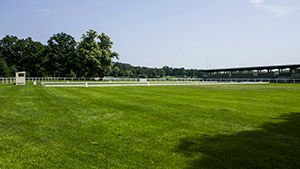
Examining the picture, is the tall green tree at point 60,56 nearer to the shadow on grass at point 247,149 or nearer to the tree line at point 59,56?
the tree line at point 59,56

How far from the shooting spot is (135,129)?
6234 millimetres

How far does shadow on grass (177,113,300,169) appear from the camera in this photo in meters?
3.87

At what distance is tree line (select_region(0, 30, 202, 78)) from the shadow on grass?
6310cm

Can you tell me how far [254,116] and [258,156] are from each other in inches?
168

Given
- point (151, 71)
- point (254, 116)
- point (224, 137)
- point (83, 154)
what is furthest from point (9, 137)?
point (151, 71)

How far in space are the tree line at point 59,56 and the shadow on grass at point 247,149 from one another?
207 feet

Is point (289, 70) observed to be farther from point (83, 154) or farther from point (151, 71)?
point (151, 71)

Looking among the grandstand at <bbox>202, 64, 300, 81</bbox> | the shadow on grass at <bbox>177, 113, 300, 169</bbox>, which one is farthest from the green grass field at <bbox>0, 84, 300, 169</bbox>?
the grandstand at <bbox>202, 64, 300, 81</bbox>

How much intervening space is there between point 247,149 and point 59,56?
8218 centimetres

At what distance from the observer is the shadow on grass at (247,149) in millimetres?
3869

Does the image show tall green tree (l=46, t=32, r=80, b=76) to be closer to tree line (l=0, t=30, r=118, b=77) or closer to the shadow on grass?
tree line (l=0, t=30, r=118, b=77)

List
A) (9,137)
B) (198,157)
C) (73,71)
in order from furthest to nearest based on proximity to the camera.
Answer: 1. (73,71)
2. (9,137)
3. (198,157)

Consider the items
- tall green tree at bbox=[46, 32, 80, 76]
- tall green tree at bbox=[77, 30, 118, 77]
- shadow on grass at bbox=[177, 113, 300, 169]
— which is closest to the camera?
shadow on grass at bbox=[177, 113, 300, 169]

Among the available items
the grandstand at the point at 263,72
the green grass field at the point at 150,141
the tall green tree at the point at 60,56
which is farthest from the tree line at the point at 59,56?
the green grass field at the point at 150,141
